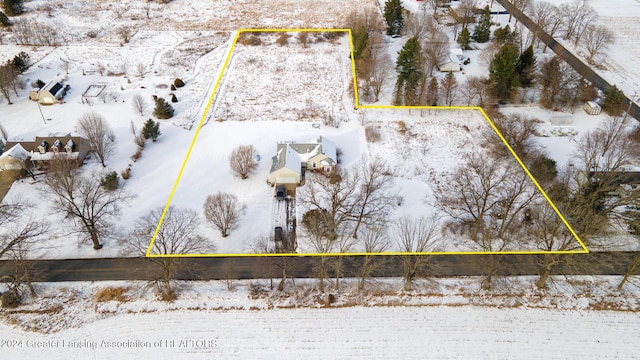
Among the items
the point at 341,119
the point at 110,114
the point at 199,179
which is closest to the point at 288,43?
the point at 341,119

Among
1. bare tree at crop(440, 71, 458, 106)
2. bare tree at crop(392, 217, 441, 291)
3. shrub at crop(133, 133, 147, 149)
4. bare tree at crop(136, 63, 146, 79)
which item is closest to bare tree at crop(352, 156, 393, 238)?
bare tree at crop(392, 217, 441, 291)

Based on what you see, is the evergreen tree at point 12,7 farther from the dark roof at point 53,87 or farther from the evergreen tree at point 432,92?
the evergreen tree at point 432,92

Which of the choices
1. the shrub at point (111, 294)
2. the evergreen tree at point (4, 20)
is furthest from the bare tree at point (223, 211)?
the evergreen tree at point (4, 20)

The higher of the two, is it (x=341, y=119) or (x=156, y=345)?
(x=341, y=119)

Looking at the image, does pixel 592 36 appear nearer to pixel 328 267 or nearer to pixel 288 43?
pixel 288 43

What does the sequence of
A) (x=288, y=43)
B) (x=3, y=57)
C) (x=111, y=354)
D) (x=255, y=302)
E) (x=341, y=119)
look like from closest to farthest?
1. (x=111, y=354)
2. (x=255, y=302)
3. (x=341, y=119)
4. (x=3, y=57)
5. (x=288, y=43)

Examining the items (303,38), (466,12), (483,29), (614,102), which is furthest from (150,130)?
(466,12)
